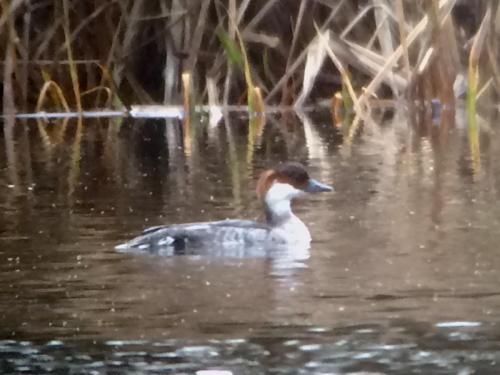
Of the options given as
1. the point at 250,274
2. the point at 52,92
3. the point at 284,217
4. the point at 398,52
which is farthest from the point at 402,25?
the point at 250,274

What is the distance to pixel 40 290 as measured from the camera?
677cm

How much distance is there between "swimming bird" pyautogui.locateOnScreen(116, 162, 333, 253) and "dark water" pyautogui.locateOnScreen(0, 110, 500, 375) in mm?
124

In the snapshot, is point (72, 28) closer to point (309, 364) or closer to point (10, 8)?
point (10, 8)

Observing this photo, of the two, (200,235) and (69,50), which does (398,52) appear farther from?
(200,235)

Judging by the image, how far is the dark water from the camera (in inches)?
Answer: 214

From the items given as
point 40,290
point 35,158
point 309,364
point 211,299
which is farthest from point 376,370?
point 35,158

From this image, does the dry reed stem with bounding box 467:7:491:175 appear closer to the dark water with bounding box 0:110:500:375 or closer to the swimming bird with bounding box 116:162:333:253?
the dark water with bounding box 0:110:500:375

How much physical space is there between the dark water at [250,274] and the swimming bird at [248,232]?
12 cm

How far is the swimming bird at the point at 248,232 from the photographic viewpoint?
7.95m

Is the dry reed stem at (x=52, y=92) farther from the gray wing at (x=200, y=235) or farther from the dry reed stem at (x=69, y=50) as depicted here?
the gray wing at (x=200, y=235)

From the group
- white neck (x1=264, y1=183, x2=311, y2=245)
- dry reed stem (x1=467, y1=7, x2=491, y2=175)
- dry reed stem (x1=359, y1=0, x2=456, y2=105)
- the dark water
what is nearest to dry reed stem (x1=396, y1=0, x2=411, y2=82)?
dry reed stem (x1=359, y1=0, x2=456, y2=105)

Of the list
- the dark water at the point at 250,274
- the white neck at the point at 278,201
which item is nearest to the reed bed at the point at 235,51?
the dark water at the point at 250,274

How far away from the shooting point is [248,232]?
823 centimetres

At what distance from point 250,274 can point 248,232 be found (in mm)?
1011
